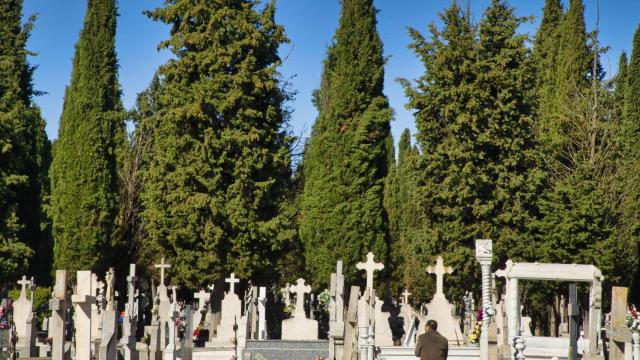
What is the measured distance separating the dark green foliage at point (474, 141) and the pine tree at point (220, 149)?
4460 millimetres

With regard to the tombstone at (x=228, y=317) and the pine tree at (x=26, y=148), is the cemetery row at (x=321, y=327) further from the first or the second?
the pine tree at (x=26, y=148)

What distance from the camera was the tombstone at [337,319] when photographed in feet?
56.6

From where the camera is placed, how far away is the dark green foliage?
28156mm

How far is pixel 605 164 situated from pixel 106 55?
647 inches

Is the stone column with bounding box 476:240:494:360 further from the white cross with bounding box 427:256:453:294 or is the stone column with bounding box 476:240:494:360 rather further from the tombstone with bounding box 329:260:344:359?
the white cross with bounding box 427:256:453:294

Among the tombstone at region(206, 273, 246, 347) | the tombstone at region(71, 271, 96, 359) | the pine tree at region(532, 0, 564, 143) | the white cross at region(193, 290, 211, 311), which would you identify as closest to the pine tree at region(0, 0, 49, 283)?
the white cross at region(193, 290, 211, 311)

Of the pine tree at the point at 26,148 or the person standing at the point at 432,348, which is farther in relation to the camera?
the pine tree at the point at 26,148

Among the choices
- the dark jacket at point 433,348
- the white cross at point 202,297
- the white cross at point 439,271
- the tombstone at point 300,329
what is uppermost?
the white cross at point 439,271

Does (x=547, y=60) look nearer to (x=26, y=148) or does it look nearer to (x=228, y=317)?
(x=228, y=317)

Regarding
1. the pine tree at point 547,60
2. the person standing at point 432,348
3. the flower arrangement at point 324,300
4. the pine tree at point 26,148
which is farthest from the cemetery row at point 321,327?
the pine tree at point 547,60

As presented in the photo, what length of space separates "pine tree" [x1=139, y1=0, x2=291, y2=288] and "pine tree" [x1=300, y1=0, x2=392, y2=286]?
227cm

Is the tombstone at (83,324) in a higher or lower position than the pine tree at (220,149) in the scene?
lower

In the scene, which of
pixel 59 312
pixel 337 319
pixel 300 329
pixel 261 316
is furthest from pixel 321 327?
pixel 59 312

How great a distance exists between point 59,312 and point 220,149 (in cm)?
1426
